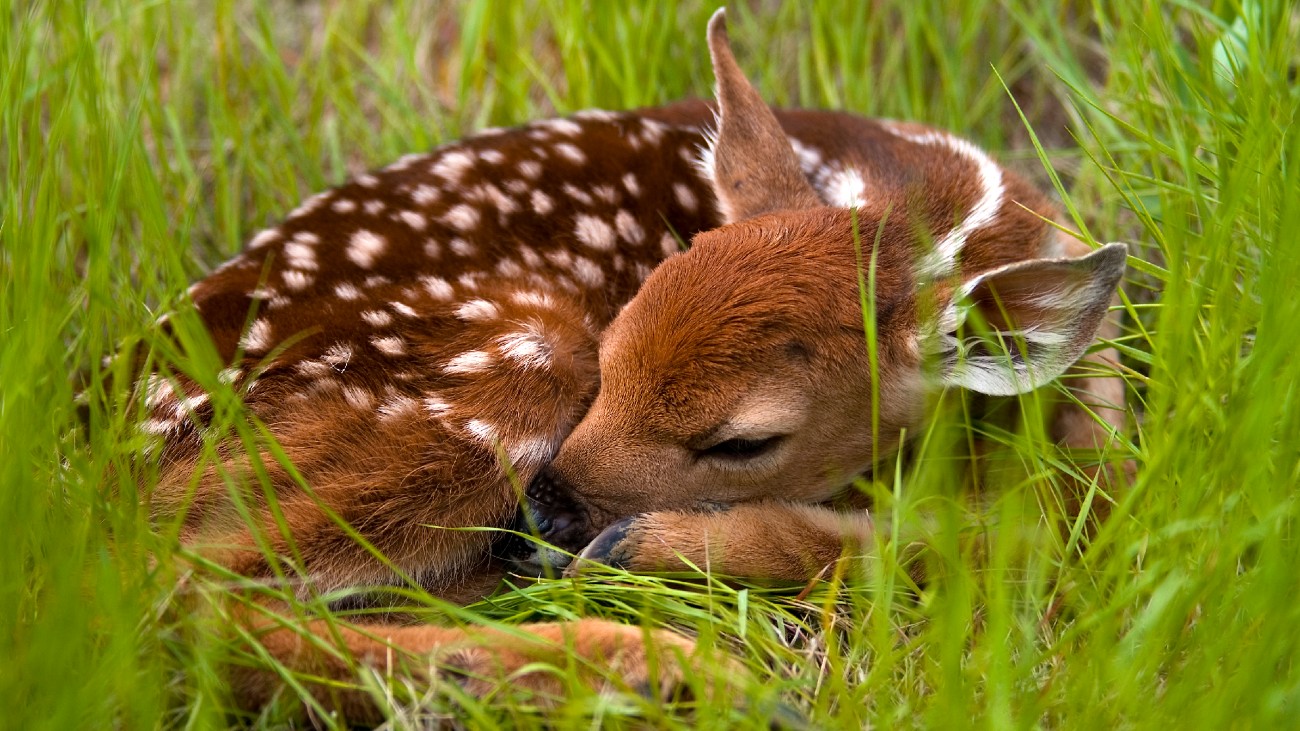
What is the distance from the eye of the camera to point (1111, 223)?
371cm

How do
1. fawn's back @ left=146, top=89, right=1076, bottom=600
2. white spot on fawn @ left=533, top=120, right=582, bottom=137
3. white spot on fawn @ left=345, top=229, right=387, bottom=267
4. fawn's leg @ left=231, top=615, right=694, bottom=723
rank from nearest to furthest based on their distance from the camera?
fawn's leg @ left=231, top=615, right=694, bottom=723 < fawn's back @ left=146, top=89, right=1076, bottom=600 < white spot on fawn @ left=345, top=229, right=387, bottom=267 < white spot on fawn @ left=533, top=120, right=582, bottom=137

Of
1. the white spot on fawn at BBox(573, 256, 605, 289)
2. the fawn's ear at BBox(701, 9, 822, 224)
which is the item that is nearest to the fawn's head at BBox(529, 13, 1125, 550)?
the fawn's ear at BBox(701, 9, 822, 224)

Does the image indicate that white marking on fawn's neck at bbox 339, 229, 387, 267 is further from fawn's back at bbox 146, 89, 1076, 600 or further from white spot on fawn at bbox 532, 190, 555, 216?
white spot on fawn at bbox 532, 190, 555, 216

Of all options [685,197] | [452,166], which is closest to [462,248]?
[452,166]

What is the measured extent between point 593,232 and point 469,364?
0.65m

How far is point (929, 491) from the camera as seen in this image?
7.89 ft

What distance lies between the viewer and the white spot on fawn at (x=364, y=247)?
2.89m

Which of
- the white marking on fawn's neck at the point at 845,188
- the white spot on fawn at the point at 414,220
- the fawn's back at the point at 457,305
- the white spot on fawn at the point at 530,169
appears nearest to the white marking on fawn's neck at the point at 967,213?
the fawn's back at the point at 457,305

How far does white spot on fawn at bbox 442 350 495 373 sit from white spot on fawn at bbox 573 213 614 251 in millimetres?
590

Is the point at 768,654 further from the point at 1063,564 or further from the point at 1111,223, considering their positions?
the point at 1111,223

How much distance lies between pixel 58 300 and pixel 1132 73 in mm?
2759

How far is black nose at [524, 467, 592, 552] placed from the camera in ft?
8.64

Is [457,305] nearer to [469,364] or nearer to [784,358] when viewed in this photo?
[469,364]

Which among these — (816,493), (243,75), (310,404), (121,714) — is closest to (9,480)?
(121,714)
